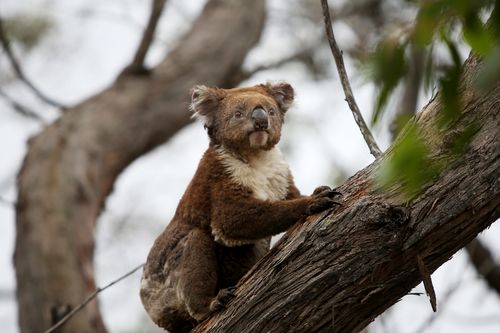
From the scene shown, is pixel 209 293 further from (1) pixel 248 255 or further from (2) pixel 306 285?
(2) pixel 306 285

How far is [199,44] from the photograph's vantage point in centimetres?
1115

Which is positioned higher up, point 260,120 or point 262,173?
point 260,120

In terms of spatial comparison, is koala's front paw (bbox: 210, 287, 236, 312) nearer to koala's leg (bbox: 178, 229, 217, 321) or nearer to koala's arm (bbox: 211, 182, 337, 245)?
koala's leg (bbox: 178, 229, 217, 321)

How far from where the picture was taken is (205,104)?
19.0 feet

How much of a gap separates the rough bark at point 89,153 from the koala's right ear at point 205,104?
3.53 meters

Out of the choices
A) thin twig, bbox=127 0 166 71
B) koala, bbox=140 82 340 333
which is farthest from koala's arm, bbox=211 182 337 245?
thin twig, bbox=127 0 166 71

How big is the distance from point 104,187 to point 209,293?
533cm

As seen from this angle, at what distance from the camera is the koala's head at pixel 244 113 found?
5.39 m

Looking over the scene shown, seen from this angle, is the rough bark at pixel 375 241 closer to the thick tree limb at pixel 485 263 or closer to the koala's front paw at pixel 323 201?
the koala's front paw at pixel 323 201

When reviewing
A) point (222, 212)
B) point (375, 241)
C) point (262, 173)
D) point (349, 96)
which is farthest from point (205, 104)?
point (375, 241)

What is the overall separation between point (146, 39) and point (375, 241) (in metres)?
7.25

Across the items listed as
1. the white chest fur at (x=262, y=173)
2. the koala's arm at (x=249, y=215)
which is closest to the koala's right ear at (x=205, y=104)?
the white chest fur at (x=262, y=173)

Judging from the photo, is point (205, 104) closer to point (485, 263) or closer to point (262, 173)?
point (262, 173)

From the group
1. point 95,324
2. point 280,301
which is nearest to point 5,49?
point 95,324
